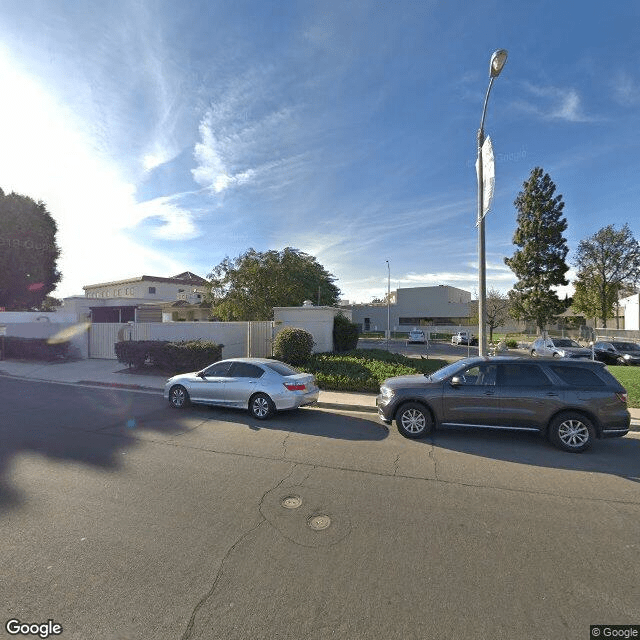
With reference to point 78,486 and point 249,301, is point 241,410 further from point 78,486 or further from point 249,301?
point 249,301

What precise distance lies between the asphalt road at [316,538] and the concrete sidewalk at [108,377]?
2.97 meters

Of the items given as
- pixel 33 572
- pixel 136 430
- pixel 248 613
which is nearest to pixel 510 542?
pixel 248 613

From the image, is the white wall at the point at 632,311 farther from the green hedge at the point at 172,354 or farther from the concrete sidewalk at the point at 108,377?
the green hedge at the point at 172,354

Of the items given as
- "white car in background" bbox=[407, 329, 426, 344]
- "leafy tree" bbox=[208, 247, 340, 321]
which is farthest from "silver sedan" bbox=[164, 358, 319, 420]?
"white car in background" bbox=[407, 329, 426, 344]

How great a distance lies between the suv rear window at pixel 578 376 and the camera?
614 cm

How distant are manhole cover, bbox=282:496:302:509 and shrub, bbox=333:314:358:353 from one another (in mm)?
12481

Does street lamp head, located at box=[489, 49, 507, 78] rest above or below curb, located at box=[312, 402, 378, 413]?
above

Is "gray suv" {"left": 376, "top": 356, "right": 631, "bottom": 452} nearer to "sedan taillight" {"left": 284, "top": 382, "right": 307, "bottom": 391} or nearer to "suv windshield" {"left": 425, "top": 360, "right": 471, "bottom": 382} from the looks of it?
"suv windshield" {"left": 425, "top": 360, "right": 471, "bottom": 382}

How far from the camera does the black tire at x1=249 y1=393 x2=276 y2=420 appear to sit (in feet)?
25.7

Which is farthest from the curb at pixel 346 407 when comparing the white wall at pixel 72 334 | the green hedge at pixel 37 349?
the green hedge at pixel 37 349

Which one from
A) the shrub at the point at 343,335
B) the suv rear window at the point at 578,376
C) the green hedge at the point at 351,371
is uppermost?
the shrub at the point at 343,335

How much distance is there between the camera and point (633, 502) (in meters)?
4.18

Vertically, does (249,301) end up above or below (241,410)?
above

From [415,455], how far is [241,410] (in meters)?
4.53
